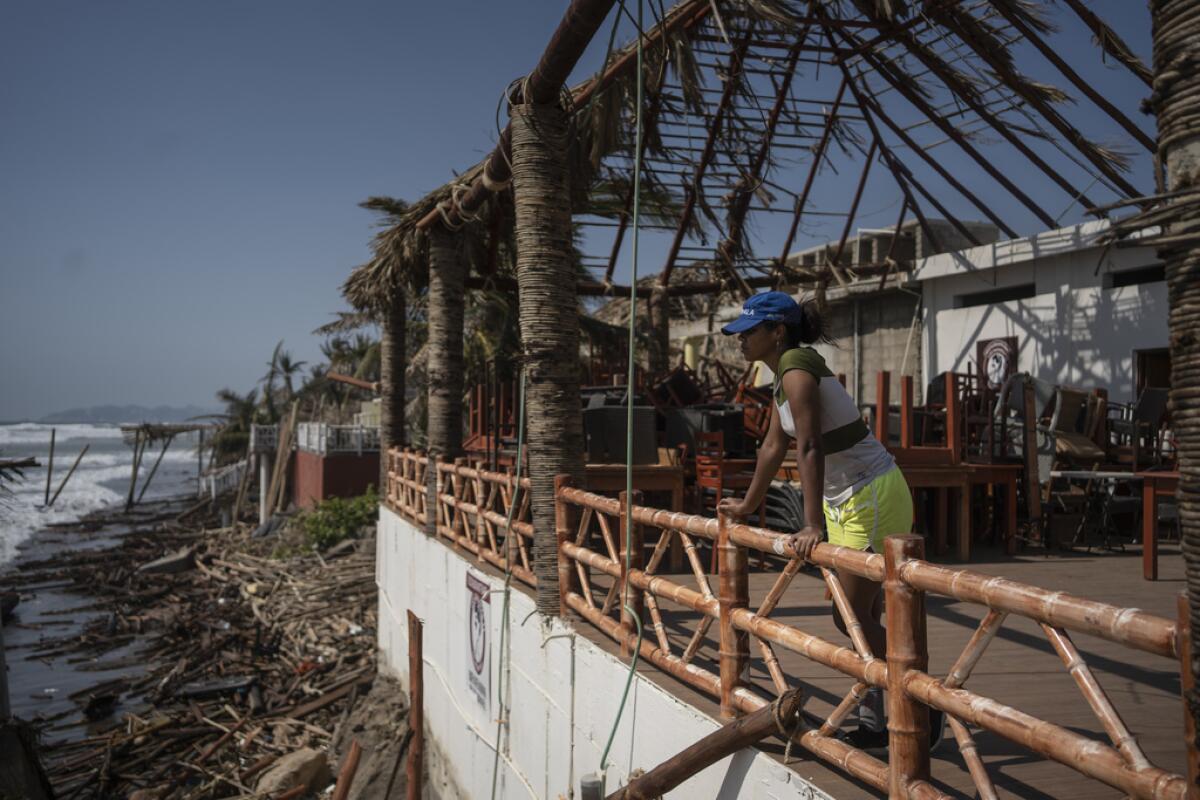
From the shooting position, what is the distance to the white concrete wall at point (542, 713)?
3982 mm

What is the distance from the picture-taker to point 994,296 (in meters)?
13.8

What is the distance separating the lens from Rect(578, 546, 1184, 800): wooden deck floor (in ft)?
10.7

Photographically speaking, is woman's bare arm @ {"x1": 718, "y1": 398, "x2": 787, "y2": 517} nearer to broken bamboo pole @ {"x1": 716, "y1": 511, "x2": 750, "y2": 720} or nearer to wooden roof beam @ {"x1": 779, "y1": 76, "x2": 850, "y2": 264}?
broken bamboo pole @ {"x1": 716, "y1": 511, "x2": 750, "y2": 720}

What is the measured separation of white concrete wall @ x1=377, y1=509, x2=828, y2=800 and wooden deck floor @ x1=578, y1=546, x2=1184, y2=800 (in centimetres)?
13

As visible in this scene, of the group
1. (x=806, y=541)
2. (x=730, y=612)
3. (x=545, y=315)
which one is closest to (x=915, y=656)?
(x=806, y=541)

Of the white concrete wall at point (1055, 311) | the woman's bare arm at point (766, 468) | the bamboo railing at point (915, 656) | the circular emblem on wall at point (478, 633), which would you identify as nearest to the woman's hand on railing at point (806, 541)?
the bamboo railing at point (915, 656)

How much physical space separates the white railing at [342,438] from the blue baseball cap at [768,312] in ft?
72.8

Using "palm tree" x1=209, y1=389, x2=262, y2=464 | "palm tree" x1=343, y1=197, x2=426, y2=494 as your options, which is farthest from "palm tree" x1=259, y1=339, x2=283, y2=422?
"palm tree" x1=343, y1=197, x2=426, y2=494

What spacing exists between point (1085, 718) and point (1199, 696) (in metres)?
2.31

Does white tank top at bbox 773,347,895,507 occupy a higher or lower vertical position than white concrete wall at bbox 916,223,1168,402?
lower

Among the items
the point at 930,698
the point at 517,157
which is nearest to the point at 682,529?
the point at 930,698

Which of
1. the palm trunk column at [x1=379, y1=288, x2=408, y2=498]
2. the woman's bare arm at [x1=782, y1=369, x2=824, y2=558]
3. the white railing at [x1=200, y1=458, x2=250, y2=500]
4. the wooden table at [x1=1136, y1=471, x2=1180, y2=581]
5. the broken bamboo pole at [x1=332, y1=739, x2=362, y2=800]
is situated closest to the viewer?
the woman's bare arm at [x1=782, y1=369, x2=824, y2=558]

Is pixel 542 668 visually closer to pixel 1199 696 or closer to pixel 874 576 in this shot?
pixel 874 576

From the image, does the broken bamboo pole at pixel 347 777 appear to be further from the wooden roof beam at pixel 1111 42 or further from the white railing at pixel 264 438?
the white railing at pixel 264 438
